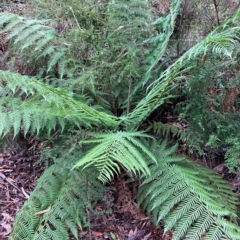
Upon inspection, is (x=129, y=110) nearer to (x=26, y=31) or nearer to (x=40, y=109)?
(x=40, y=109)

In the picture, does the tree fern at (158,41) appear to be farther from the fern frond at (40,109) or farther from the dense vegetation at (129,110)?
the fern frond at (40,109)

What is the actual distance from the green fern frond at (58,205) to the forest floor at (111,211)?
104 millimetres

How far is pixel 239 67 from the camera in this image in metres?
1.99

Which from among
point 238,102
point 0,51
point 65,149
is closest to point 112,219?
point 65,149

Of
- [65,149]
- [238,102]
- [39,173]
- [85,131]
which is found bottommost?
[39,173]

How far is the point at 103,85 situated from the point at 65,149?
47 cm

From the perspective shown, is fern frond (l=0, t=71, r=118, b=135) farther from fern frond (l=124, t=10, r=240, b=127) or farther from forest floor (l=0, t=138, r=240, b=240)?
forest floor (l=0, t=138, r=240, b=240)

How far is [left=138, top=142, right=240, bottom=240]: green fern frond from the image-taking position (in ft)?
4.86

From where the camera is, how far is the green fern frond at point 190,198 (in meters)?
1.48

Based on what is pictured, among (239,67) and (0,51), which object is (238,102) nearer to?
(239,67)

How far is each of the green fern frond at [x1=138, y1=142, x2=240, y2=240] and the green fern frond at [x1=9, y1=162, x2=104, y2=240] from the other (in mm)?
292

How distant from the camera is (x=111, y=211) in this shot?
1.94 m

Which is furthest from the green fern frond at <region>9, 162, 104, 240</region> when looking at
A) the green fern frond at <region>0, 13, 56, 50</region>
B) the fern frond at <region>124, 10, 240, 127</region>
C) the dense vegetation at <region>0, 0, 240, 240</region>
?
the green fern frond at <region>0, 13, 56, 50</region>

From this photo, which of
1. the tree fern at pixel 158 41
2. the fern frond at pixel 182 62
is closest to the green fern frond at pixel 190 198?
the fern frond at pixel 182 62
